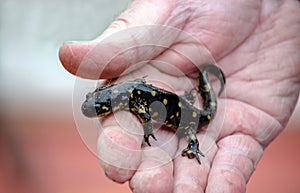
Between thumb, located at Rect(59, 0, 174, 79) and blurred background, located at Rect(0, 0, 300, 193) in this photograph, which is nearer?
thumb, located at Rect(59, 0, 174, 79)

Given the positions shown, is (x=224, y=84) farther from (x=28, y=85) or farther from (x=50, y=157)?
(x=28, y=85)

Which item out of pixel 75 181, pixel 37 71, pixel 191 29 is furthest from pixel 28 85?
pixel 191 29

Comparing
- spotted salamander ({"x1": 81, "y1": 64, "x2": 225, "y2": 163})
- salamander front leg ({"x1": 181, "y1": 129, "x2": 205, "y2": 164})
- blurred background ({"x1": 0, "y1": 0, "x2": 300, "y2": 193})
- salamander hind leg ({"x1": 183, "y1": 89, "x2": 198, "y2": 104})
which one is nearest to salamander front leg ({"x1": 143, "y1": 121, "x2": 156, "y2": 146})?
spotted salamander ({"x1": 81, "y1": 64, "x2": 225, "y2": 163})

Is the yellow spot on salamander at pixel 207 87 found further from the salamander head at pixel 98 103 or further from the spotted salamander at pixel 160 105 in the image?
the salamander head at pixel 98 103

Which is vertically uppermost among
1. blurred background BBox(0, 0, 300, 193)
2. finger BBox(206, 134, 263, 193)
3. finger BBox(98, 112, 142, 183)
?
finger BBox(98, 112, 142, 183)

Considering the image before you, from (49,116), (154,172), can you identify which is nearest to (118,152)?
(154,172)

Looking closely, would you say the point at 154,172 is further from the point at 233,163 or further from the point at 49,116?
the point at 49,116

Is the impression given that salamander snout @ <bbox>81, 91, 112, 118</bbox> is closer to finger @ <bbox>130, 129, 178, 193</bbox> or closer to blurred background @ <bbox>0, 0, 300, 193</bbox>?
finger @ <bbox>130, 129, 178, 193</bbox>
